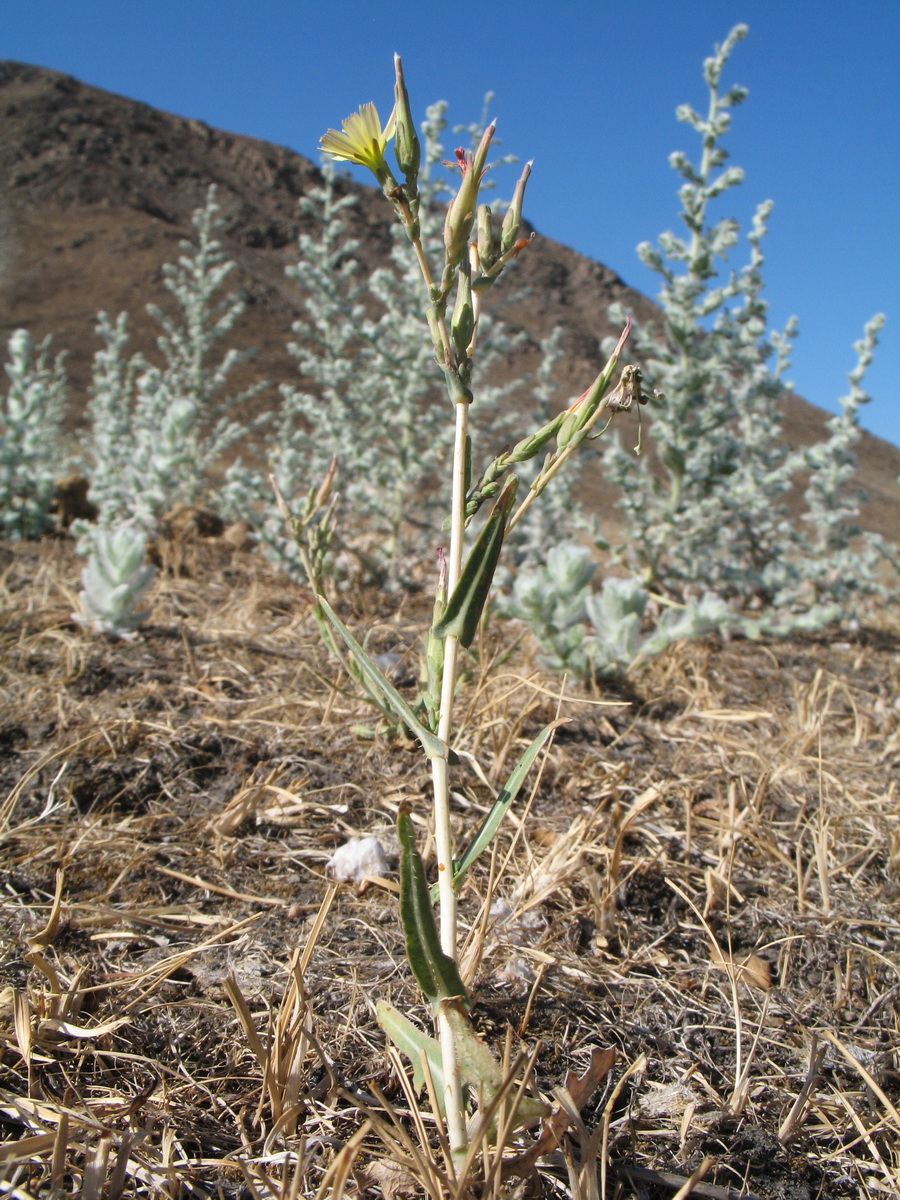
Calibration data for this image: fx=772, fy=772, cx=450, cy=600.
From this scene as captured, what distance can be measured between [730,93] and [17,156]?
34482mm

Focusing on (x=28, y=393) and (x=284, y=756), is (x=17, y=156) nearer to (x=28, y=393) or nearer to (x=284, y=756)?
(x=28, y=393)

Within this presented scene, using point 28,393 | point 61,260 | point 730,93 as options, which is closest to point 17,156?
point 61,260

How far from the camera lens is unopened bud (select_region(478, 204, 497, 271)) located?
2.73 feet

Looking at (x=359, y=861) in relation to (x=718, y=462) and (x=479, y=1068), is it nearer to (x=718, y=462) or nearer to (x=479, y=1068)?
(x=479, y=1068)

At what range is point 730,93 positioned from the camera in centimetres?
316

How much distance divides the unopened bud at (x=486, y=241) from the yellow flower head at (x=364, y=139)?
115mm

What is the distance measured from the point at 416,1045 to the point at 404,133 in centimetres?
97

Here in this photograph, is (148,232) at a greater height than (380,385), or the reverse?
(148,232)

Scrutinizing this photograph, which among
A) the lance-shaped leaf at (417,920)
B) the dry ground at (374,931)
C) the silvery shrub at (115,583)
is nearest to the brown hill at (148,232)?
the silvery shrub at (115,583)

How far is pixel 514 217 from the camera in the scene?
0.84m

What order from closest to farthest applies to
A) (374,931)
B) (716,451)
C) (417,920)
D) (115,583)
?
(417,920) < (374,931) < (115,583) < (716,451)

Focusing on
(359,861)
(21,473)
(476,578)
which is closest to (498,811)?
(476,578)

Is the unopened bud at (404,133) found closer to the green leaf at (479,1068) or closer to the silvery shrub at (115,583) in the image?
the green leaf at (479,1068)

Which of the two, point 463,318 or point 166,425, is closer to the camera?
point 463,318
